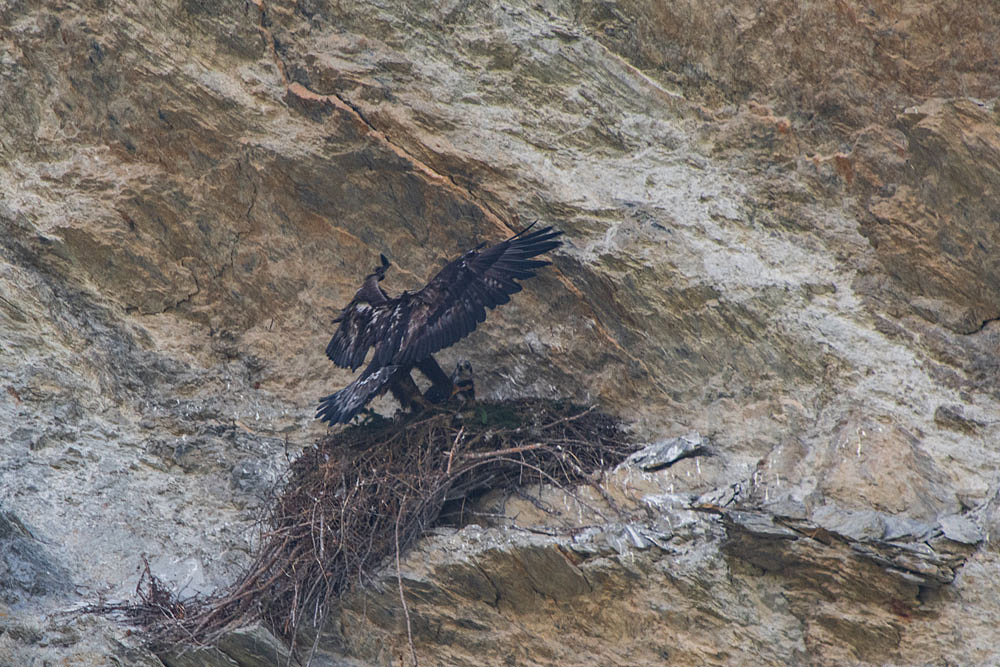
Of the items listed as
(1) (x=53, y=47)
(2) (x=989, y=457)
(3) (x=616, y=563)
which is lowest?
(3) (x=616, y=563)

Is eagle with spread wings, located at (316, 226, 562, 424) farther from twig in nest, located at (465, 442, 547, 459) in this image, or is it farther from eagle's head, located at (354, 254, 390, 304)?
twig in nest, located at (465, 442, 547, 459)

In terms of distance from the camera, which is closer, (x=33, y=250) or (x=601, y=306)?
(x=601, y=306)

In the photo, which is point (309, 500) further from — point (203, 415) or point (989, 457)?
point (989, 457)

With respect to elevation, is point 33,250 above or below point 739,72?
below

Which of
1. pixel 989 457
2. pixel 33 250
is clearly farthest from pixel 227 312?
pixel 989 457

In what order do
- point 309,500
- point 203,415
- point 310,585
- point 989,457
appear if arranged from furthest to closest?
point 203,415 → point 309,500 → point 310,585 → point 989,457

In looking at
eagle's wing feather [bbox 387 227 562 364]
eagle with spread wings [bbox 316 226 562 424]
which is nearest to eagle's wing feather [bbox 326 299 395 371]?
eagle with spread wings [bbox 316 226 562 424]

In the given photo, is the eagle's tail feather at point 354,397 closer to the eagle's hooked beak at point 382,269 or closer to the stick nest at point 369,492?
the stick nest at point 369,492

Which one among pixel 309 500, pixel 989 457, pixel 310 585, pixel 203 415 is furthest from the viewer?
pixel 203 415
